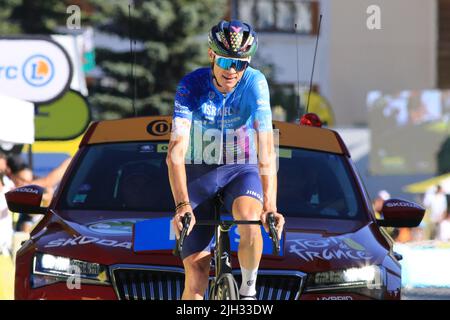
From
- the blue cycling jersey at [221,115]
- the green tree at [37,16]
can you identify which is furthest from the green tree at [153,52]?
the blue cycling jersey at [221,115]

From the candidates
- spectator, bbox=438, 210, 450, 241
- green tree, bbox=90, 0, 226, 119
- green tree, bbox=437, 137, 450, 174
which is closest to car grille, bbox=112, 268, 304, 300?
spectator, bbox=438, 210, 450, 241

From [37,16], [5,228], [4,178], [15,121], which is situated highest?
[37,16]

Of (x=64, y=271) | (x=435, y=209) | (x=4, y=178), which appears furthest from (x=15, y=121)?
(x=435, y=209)

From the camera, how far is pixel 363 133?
3622 centimetres

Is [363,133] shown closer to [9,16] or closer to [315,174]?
[9,16]

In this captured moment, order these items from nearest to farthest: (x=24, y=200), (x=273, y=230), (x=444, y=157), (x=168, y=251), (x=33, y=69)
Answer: (x=273, y=230)
(x=168, y=251)
(x=24, y=200)
(x=33, y=69)
(x=444, y=157)

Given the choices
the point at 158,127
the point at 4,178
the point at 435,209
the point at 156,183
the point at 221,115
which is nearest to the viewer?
the point at 221,115

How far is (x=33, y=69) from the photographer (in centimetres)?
1508

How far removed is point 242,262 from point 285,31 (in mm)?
37888

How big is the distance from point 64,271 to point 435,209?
13796mm

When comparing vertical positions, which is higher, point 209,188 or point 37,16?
point 37,16

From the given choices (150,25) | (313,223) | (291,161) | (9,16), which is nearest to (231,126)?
(313,223)

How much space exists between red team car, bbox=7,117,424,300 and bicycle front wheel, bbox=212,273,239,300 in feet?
1.19

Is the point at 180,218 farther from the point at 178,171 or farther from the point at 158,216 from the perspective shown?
the point at 158,216
